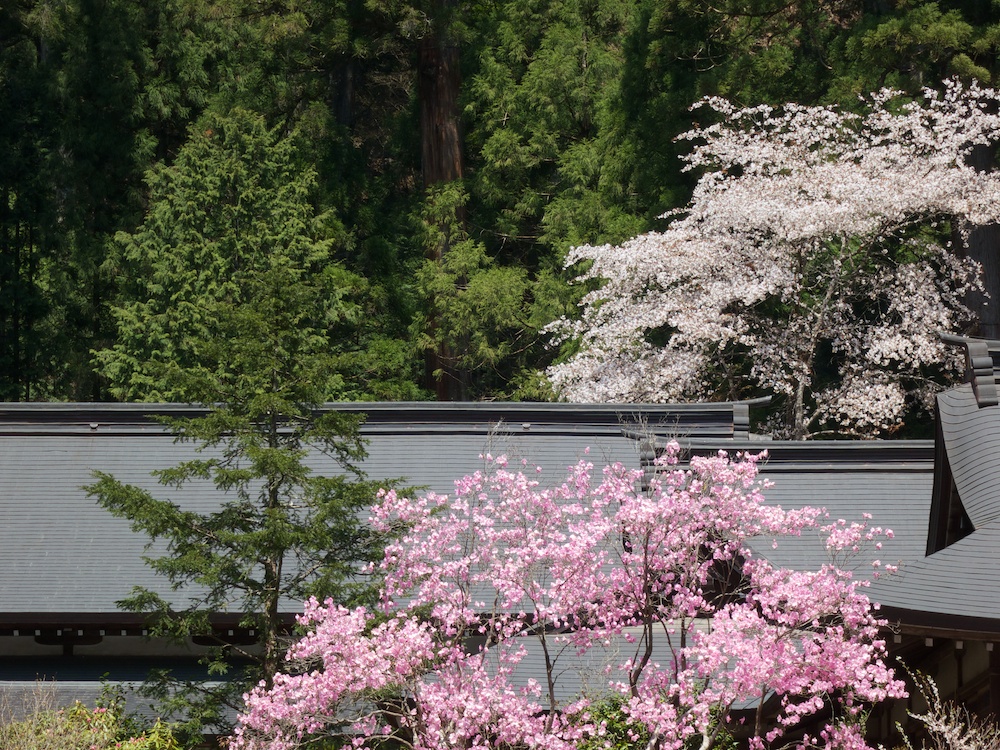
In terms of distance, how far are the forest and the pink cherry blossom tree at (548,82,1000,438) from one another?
3.91 feet

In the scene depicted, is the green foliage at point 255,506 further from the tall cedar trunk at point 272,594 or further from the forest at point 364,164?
the forest at point 364,164

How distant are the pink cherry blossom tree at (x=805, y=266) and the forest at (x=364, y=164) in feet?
3.91

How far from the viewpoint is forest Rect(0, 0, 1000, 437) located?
18922 mm

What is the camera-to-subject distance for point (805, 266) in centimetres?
1488

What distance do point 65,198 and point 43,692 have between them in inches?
636

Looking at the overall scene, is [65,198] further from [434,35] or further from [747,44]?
[747,44]

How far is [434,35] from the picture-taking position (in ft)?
68.8

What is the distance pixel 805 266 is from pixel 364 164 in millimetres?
10375

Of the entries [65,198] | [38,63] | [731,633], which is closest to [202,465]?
[731,633]

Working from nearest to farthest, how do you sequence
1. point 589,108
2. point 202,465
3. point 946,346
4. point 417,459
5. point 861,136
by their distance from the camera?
point 202,465, point 417,459, point 946,346, point 861,136, point 589,108

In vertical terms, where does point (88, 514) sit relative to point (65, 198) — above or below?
below

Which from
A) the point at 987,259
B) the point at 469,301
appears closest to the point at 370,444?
the point at 469,301

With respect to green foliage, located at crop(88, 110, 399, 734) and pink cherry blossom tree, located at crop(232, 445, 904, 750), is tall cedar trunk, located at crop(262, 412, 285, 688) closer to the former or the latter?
green foliage, located at crop(88, 110, 399, 734)

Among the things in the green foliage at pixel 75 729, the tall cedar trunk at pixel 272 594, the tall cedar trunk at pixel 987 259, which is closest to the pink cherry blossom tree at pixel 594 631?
the tall cedar trunk at pixel 272 594
